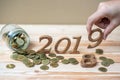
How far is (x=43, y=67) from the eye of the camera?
904 millimetres

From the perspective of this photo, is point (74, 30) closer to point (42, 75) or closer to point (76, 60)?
point (76, 60)

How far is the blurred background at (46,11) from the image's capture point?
4.31ft

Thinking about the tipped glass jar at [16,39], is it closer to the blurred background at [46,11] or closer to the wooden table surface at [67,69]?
the wooden table surface at [67,69]

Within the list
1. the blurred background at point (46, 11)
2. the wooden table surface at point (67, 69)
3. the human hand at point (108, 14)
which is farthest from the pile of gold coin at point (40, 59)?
the blurred background at point (46, 11)

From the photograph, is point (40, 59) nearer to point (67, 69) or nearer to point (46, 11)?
point (67, 69)

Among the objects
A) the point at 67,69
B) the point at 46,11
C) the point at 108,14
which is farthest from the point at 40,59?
the point at 46,11

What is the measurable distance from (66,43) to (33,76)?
0.22m

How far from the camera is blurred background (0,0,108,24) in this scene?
4.31 feet

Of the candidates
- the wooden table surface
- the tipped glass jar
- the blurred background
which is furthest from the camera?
the blurred background

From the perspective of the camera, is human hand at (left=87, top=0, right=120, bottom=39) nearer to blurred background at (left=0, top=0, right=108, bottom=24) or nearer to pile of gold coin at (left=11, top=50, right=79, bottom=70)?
pile of gold coin at (left=11, top=50, right=79, bottom=70)

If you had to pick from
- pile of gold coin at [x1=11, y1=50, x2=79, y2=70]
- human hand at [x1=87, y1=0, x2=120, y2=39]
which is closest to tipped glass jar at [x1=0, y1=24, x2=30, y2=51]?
pile of gold coin at [x1=11, y1=50, x2=79, y2=70]

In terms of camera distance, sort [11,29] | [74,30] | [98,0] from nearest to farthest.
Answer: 1. [11,29]
2. [74,30]
3. [98,0]

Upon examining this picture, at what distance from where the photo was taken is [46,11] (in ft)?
4.40

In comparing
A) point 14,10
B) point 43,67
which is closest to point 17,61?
point 43,67
